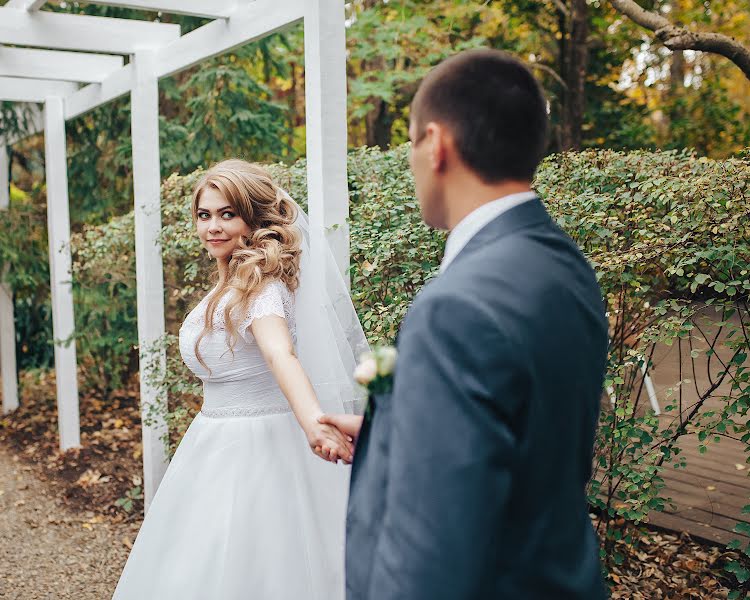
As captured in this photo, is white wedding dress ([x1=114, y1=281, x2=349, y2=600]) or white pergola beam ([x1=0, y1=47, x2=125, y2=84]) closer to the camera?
white wedding dress ([x1=114, y1=281, x2=349, y2=600])

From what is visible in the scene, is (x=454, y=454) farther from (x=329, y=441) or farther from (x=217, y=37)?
(x=217, y=37)

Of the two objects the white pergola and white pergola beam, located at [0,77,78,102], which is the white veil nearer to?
the white pergola

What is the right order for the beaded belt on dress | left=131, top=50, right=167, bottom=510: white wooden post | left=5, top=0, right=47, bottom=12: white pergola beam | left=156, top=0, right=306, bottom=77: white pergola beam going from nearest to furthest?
the beaded belt on dress < left=156, top=0, right=306, bottom=77: white pergola beam < left=5, top=0, right=47, bottom=12: white pergola beam < left=131, top=50, right=167, bottom=510: white wooden post

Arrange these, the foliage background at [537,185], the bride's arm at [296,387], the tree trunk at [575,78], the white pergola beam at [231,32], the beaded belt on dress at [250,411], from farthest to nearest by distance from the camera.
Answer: the tree trunk at [575,78]
the white pergola beam at [231,32]
the foliage background at [537,185]
the beaded belt on dress at [250,411]
the bride's arm at [296,387]

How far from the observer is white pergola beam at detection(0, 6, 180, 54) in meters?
5.18

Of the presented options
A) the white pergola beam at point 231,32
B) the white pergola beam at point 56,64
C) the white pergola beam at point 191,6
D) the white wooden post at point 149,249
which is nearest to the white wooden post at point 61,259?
the white pergola beam at point 56,64

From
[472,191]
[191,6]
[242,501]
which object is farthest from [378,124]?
[472,191]

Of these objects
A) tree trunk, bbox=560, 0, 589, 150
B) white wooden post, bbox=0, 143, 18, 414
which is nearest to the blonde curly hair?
white wooden post, bbox=0, 143, 18, 414

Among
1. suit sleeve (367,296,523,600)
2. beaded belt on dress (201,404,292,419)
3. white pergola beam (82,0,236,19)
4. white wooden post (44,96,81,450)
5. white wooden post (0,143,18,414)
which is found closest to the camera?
suit sleeve (367,296,523,600)

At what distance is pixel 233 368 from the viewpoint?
9.84 feet

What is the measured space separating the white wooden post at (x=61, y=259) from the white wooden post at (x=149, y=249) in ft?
6.40

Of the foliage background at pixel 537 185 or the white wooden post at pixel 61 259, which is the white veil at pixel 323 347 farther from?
the white wooden post at pixel 61 259

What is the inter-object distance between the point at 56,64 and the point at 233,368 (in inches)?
170

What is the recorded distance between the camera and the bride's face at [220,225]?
3.10 m
